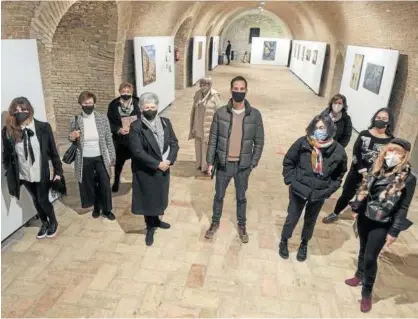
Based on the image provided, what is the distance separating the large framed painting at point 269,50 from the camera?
28.8 meters

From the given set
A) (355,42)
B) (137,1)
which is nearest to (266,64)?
(355,42)

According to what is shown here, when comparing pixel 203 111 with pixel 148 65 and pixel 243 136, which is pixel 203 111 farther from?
pixel 148 65

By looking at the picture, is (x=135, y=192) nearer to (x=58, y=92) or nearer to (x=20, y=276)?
(x=20, y=276)

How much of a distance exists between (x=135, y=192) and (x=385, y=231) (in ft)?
8.84

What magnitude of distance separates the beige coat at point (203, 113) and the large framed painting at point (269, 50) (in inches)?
1003

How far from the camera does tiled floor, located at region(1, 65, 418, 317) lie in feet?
10.7

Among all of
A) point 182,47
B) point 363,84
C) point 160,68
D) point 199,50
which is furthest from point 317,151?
point 199,50

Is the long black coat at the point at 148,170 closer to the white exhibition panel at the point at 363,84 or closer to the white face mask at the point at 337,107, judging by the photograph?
the white face mask at the point at 337,107

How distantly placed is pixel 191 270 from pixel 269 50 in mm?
28185

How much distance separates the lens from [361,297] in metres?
3.46

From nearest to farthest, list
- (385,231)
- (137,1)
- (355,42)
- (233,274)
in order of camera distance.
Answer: (385,231), (233,274), (137,1), (355,42)

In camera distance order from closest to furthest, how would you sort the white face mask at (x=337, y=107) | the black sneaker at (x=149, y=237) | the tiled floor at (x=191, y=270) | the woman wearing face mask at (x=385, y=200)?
1. the woman wearing face mask at (x=385, y=200)
2. the tiled floor at (x=191, y=270)
3. the black sneaker at (x=149, y=237)
4. the white face mask at (x=337, y=107)

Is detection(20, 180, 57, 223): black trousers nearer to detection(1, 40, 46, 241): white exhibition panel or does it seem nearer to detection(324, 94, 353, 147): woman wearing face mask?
detection(1, 40, 46, 241): white exhibition panel

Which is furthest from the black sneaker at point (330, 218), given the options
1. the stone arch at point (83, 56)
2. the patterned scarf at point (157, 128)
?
the stone arch at point (83, 56)
